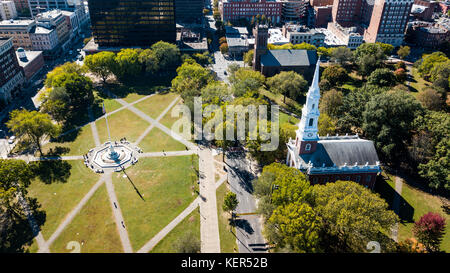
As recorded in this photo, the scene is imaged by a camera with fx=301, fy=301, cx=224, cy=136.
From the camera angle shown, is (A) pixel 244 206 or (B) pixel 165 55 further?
(B) pixel 165 55

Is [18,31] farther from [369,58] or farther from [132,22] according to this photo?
[369,58]

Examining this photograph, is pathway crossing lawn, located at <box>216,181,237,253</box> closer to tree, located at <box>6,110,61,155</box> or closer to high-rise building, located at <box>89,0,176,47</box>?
tree, located at <box>6,110,61,155</box>

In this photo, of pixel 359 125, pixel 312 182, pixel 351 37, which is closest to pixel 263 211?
pixel 312 182

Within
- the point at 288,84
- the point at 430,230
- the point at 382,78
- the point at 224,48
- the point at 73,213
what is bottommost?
the point at 73,213

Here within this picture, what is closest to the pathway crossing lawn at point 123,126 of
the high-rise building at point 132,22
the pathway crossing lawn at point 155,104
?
the pathway crossing lawn at point 155,104

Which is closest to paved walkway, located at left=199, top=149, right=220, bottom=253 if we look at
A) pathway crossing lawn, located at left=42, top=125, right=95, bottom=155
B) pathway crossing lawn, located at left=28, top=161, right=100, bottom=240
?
pathway crossing lawn, located at left=28, top=161, right=100, bottom=240

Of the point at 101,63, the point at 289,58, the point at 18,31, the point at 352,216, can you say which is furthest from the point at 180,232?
the point at 18,31

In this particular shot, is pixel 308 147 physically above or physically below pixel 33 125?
above
